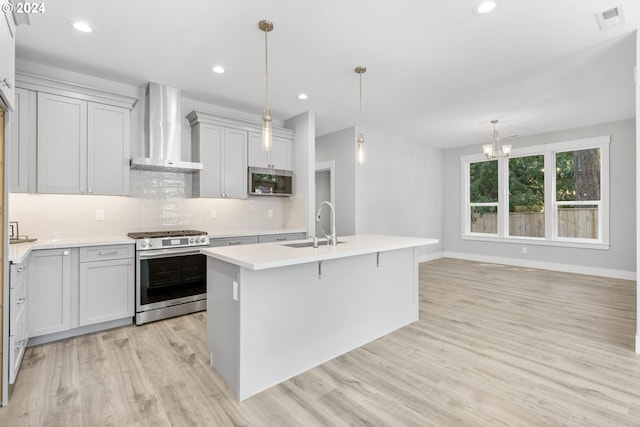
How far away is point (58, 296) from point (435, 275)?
17.1ft

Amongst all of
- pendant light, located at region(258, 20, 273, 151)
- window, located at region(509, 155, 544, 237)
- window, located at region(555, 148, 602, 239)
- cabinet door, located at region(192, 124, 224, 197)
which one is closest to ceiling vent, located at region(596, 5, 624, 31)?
pendant light, located at region(258, 20, 273, 151)

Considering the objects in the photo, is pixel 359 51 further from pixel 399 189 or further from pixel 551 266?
pixel 551 266

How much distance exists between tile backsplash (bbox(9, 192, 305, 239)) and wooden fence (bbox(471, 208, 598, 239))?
176 inches

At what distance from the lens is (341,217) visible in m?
5.75

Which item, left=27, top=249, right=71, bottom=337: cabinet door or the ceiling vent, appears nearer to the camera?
the ceiling vent

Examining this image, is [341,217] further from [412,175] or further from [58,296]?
[58,296]

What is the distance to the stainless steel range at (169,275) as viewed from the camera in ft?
10.8

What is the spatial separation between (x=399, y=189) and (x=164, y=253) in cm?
454

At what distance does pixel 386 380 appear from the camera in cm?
224

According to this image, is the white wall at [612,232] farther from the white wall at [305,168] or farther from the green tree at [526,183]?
the white wall at [305,168]

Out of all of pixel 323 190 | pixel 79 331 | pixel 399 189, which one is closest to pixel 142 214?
pixel 79 331

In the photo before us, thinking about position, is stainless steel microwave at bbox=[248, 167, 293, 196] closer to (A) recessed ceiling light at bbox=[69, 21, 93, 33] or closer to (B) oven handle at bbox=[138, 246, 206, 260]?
(B) oven handle at bbox=[138, 246, 206, 260]

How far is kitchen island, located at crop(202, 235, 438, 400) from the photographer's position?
2.07m

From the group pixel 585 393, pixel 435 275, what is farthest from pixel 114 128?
pixel 435 275
